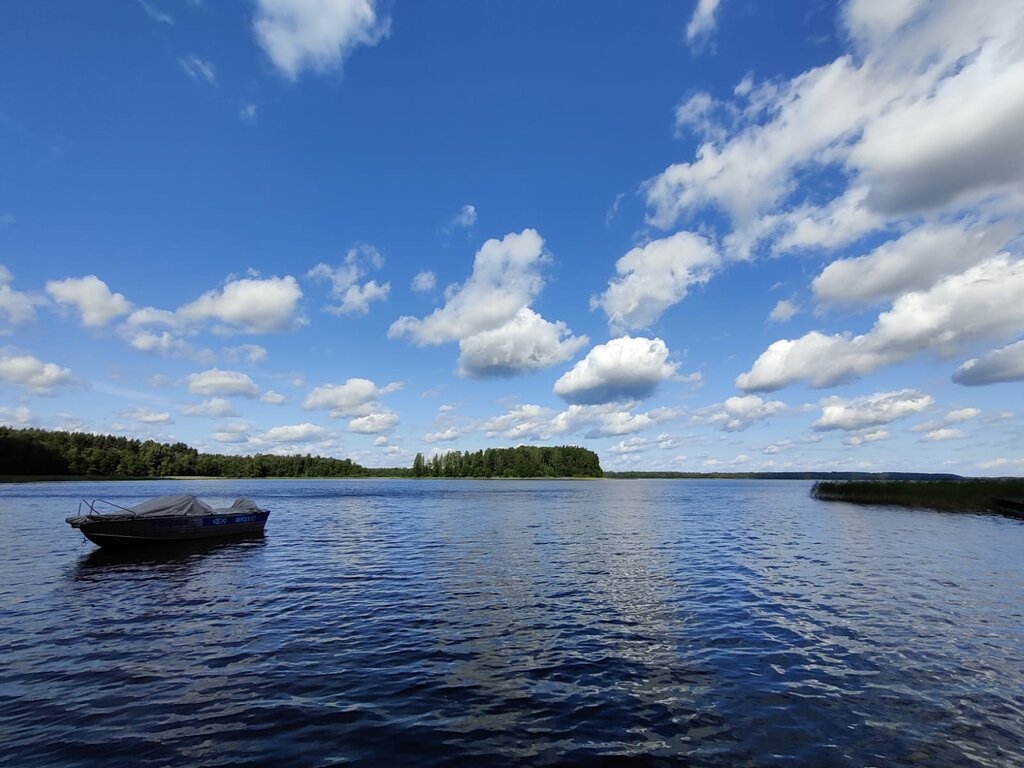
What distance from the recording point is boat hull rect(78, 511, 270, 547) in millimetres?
38469

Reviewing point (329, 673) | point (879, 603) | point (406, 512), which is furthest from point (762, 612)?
point (406, 512)

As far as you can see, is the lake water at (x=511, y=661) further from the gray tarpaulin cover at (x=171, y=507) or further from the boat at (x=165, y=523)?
the gray tarpaulin cover at (x=171, y=507)

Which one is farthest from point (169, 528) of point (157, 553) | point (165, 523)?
point (157, 553)

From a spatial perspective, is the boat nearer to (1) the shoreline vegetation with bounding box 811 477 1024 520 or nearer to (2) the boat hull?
(2) the boat hull

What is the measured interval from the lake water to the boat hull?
250cm

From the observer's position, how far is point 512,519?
217 ft

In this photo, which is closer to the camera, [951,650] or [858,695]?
[858,695]

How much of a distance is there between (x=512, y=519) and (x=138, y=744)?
5608 centimetres

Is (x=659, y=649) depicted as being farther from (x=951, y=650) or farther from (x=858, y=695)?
(x=951, y=650)

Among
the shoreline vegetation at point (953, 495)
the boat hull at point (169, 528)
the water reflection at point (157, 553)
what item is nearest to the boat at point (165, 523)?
the boat hull at point (169, 528)

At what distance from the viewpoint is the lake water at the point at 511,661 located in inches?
456

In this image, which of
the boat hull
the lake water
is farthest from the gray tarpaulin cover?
the lake water

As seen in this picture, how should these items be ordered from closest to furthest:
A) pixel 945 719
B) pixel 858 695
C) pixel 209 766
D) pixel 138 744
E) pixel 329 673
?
pixel 209 766 < pixel 138 744 < pixel 945 719 < pixel 858 695 < pixel 329 673

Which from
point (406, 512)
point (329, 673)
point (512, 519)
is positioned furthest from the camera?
point (406, 512)
